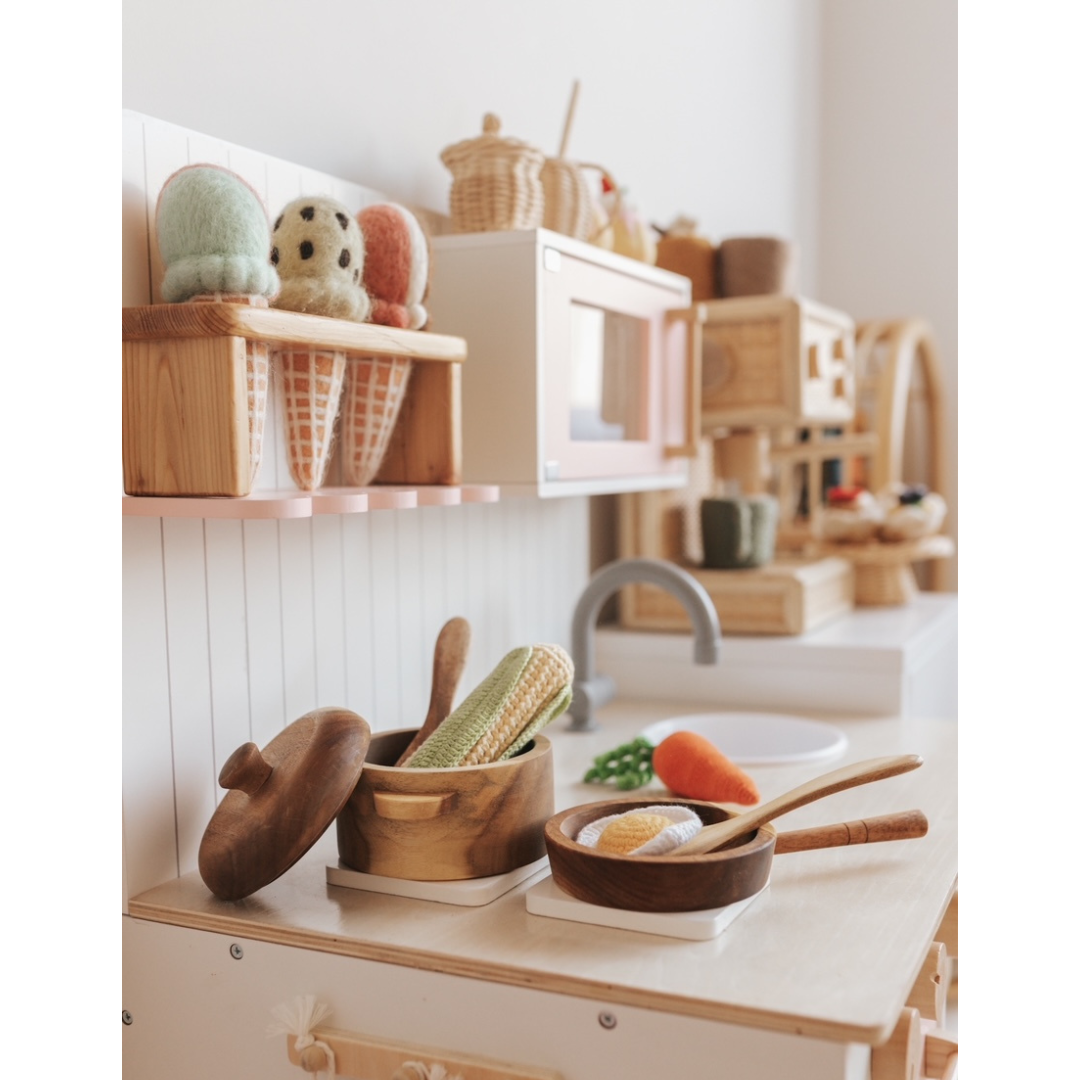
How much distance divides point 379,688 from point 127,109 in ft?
2.32

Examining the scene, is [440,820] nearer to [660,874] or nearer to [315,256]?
[660,874]

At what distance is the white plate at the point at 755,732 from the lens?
1.70 metres

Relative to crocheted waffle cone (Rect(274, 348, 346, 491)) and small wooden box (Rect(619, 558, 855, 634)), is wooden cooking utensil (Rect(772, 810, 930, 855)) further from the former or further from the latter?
small wooden box (Rect(619, 558, 855, 634))

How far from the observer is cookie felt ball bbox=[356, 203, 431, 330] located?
118 cm

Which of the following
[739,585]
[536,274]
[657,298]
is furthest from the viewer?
[739,585]

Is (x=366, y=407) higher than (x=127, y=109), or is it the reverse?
(x=127, y=109)

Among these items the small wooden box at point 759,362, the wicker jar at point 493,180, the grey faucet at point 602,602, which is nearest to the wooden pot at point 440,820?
the grey faucet at point 602,602

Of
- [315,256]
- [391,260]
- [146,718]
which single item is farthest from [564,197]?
[146,718]

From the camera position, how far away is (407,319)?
1.21m

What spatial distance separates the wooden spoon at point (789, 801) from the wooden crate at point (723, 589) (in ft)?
2.79

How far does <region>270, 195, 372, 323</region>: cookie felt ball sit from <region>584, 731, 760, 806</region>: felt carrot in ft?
2.04

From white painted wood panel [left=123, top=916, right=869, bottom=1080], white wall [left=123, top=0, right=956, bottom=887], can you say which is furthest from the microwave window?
white painted wood panel [left=123, top=916, right=869, bottom=1080]

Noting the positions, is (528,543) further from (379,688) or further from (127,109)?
(127,109)
